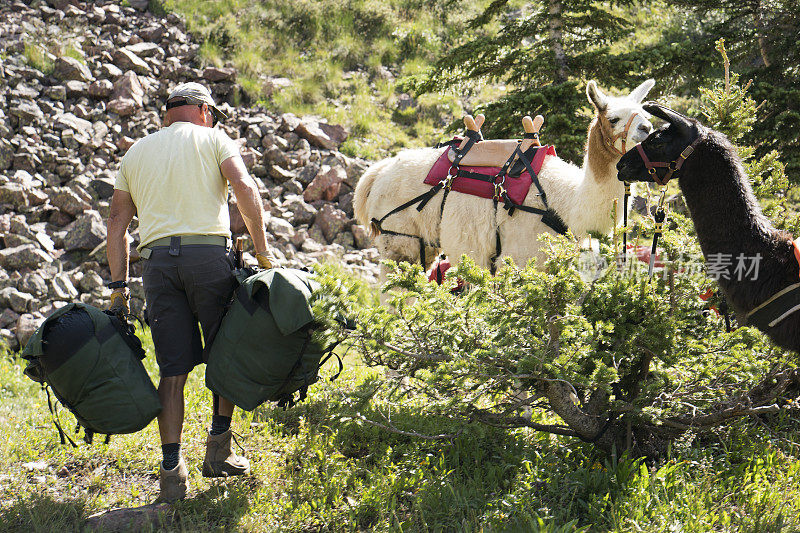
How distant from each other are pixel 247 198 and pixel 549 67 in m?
5.72

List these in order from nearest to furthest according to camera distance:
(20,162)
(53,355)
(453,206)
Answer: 1. (53,355)
2. (453,206)
3. (20,162)

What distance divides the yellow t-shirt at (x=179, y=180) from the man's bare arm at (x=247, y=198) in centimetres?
7

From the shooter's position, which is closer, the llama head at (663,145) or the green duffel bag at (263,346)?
the llama head at (663,145)

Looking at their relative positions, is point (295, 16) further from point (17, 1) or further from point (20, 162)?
point (20, 162)

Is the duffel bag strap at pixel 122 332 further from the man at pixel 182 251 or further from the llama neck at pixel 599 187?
the llama neck at pixel 599 187

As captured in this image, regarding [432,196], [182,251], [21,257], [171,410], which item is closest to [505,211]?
[432,196]

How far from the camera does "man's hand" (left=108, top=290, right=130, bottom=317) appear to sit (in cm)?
394

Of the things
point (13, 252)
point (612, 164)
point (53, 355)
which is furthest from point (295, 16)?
point (53, 355)

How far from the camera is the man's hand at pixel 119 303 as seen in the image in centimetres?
394

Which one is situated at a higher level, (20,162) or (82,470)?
(20,162)

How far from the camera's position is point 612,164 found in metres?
4.86

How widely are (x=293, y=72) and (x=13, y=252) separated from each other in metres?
7.55

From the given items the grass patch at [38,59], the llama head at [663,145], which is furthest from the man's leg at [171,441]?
the grass patch at [38,59]

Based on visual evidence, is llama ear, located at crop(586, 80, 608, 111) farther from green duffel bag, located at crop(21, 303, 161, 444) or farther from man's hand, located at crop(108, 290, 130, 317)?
green duffel bag, located at crop(21, 303, 161, 444)
